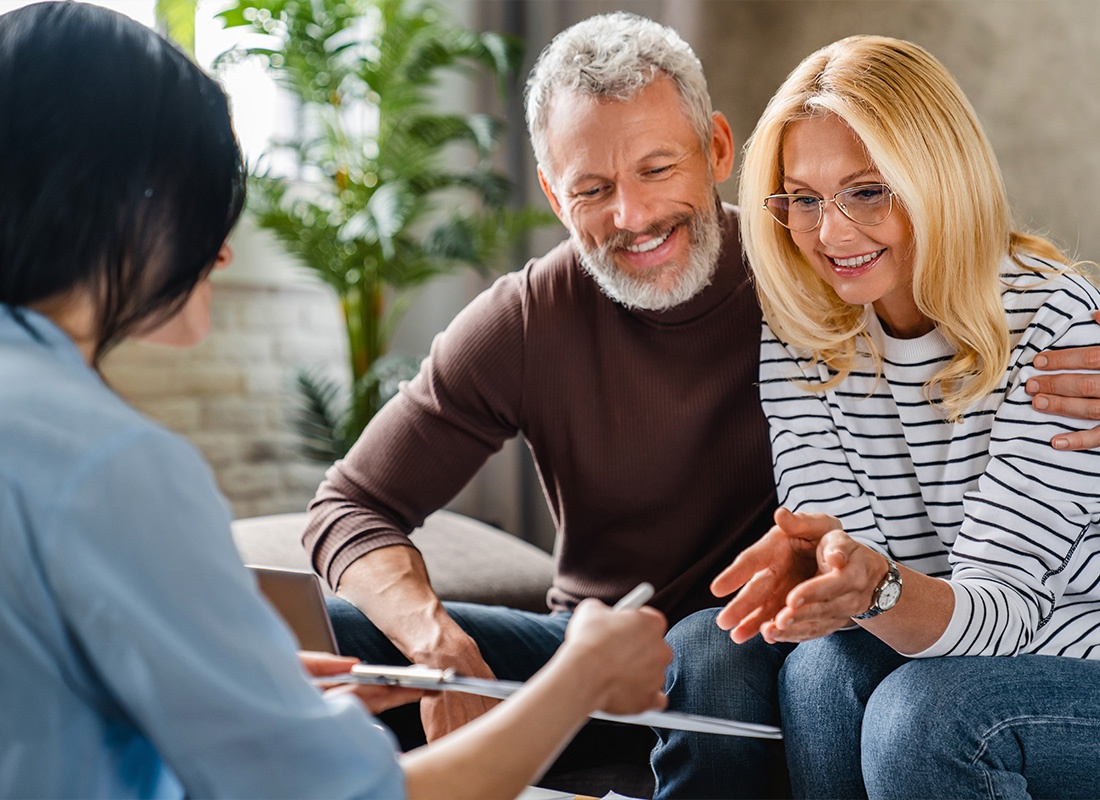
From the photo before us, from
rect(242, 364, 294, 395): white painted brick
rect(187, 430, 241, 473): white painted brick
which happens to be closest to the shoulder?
rect(242, 364, 294, 395): white painted brick

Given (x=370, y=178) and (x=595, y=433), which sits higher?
(x=370, y=178)

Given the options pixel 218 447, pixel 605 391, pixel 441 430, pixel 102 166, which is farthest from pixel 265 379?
pixel 102 166

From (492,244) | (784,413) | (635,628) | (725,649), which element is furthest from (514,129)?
(635,628)

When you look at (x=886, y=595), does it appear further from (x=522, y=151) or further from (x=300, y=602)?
(x=522, y=151)

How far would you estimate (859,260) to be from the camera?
1259 mm

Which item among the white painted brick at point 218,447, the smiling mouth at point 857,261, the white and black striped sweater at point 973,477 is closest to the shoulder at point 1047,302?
the white and black striped sweater at point 973,477

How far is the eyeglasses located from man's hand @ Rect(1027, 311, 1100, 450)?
0.23 m

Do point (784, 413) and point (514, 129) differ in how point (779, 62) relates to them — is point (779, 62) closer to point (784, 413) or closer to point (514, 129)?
point (514, 129)

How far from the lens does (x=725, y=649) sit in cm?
124

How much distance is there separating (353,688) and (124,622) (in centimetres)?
34

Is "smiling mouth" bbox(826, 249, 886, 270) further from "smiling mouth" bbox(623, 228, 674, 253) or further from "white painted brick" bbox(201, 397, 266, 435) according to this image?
"white painted brick" bbox(201, 397, 266, 435)

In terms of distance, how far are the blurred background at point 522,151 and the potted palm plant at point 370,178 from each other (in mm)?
169

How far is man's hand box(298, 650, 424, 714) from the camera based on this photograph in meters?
0.85

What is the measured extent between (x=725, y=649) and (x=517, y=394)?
49 centimetres
